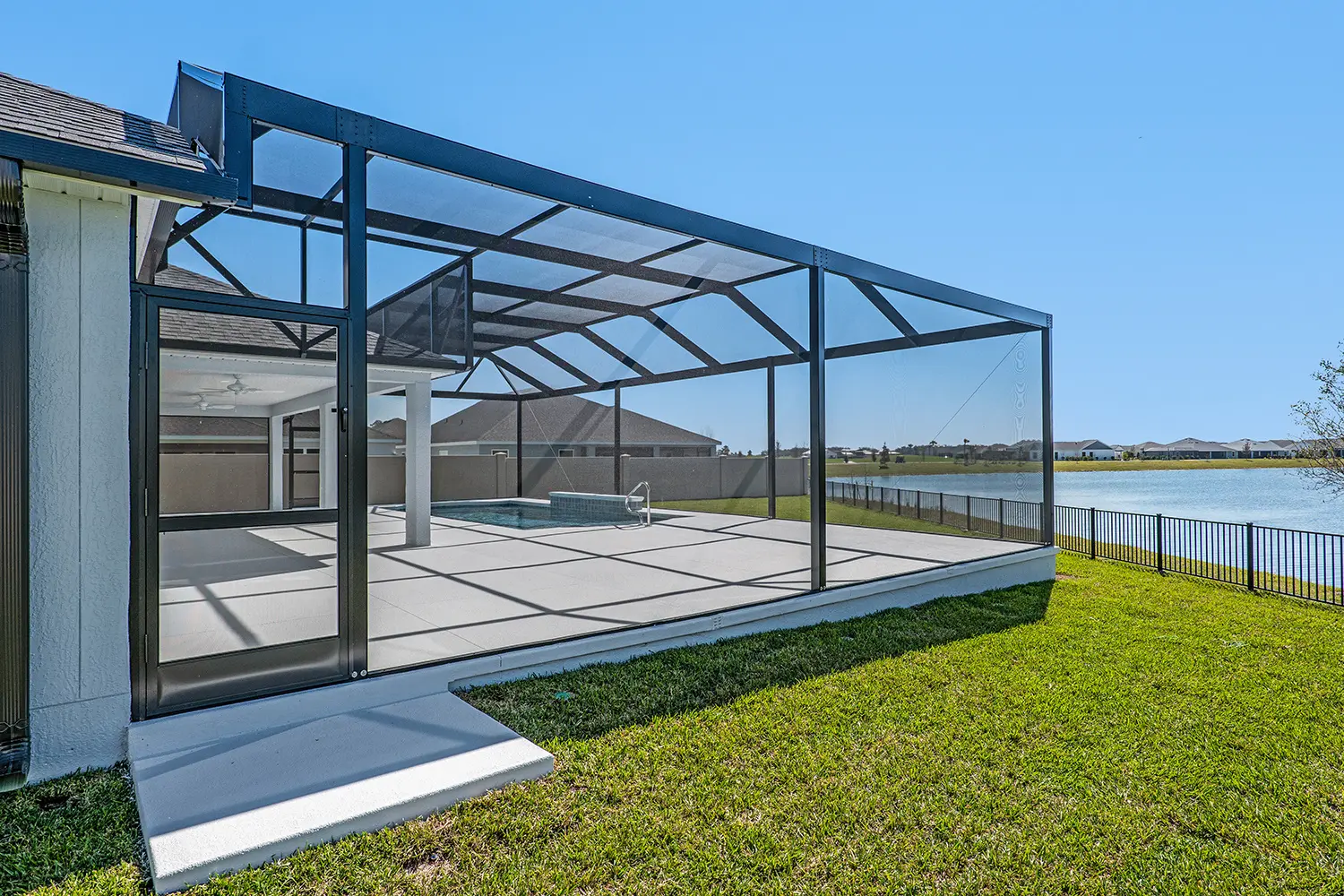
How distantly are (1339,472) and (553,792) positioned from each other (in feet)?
58.7

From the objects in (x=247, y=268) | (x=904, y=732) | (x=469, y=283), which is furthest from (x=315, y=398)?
(x=904, y=732)

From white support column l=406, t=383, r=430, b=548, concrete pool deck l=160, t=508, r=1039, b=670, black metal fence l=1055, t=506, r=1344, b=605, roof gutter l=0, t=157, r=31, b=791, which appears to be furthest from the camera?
white support column l=406, t=383, r=430, b=548

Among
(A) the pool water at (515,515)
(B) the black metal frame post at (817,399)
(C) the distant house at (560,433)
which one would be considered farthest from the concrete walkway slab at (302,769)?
(C) the distant house at (560,433)

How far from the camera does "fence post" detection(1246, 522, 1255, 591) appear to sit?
8.05 meters

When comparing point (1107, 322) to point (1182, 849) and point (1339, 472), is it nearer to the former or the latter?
point (1339, 472)

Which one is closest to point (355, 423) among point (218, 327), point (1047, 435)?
point (218, 327)

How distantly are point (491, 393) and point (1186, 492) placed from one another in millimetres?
26432

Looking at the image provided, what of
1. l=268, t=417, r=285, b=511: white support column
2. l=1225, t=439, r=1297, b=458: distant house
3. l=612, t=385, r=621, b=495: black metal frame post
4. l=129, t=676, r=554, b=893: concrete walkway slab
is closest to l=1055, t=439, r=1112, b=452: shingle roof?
l=1225, t=439, r=1297, b=458: distant house

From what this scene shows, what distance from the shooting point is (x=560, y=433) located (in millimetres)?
16172

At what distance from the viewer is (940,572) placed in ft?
22.2

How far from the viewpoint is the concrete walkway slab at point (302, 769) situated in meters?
2.28

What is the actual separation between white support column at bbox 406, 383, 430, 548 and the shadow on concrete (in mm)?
4901

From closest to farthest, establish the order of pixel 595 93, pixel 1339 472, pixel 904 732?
pixel 904 732
pixel 595 93
pixel 1339 472

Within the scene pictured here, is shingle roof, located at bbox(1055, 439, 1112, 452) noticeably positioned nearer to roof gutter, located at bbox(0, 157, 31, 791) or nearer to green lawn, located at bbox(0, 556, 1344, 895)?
green lawn, located at bbox(0, 556, 1344, 895)
